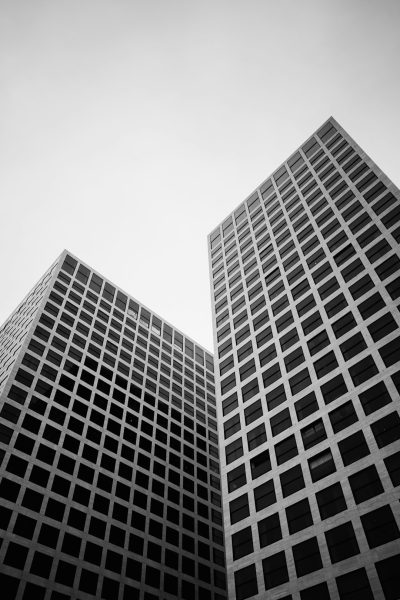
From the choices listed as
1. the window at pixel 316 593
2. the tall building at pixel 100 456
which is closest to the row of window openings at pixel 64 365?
the tall building at pixel 100 456

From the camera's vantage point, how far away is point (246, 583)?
1487 inches

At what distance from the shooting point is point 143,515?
209 ft

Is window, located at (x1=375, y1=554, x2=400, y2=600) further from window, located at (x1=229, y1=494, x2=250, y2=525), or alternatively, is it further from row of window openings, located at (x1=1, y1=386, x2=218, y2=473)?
row of window openings, located at (x1=1, y1=386, x2=218, y2=473)

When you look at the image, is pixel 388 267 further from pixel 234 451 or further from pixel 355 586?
pixel 355 586

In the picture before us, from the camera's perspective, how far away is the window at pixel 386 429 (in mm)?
35688

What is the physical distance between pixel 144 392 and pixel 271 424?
38.6 metres

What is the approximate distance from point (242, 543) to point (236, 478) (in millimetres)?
6013

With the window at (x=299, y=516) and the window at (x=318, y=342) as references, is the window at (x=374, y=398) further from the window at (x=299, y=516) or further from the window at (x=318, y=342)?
the window at (x=299, y=516)

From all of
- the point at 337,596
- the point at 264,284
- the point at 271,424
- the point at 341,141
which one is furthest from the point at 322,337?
the point at 341,141

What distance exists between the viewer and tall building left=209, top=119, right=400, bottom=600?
33.9 m

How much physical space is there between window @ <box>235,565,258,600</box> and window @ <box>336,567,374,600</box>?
7.55 m

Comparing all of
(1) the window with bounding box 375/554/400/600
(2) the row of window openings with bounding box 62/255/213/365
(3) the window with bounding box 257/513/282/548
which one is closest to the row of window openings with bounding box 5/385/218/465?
(2) the row of window openings with bounding box 62/255/213/365

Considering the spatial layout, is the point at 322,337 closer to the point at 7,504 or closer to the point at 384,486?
the point at 384,486

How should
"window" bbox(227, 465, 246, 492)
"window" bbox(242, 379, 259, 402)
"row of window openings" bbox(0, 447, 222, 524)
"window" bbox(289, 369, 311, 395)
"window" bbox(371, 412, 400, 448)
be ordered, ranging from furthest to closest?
Result: "row of window openings" bbox(0, 447, 222, 524)
"window" bbox(242, 379, 259, 402)
"window" bbox(289, 369, 311, 395)
"window" bbox(227, 465, 246, 492)
"window" bbox(371, 412, 400, 448)
